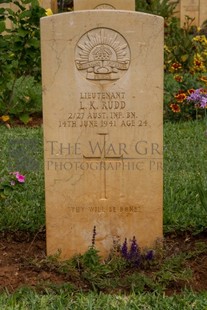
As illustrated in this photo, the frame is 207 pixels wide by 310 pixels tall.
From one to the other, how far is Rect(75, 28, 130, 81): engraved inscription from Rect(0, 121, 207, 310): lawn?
980 millimetres

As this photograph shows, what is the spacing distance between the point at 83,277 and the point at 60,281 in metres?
0.13

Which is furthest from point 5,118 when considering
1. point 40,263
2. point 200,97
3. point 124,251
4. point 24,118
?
point 124,251

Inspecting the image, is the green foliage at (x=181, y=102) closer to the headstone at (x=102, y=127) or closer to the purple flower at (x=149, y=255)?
the headstone at (x=102, y=127)

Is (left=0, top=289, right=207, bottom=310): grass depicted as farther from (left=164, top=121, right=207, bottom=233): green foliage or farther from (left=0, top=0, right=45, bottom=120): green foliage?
(left=0, top=0, right=45, bottom=120): green foliage

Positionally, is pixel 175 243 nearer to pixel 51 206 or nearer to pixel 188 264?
pixel 188 264

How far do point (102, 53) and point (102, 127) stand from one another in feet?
1.39

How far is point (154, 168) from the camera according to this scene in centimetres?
482

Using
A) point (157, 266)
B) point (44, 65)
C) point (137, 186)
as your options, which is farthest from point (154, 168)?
point (44, 65)

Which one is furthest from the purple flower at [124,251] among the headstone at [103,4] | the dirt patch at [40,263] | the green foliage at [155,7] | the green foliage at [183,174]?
the green foliage at [155,7]

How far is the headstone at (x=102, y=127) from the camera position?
4676 millimetres

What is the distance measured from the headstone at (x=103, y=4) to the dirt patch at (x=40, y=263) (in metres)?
1.50

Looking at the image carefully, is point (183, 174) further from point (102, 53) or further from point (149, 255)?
point (102, 53)

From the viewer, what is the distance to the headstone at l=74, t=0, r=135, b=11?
530cm

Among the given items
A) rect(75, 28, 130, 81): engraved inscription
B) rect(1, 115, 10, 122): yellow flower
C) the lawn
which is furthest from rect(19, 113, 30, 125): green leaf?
rect(75, 28, 130, 81): engraved inscription
